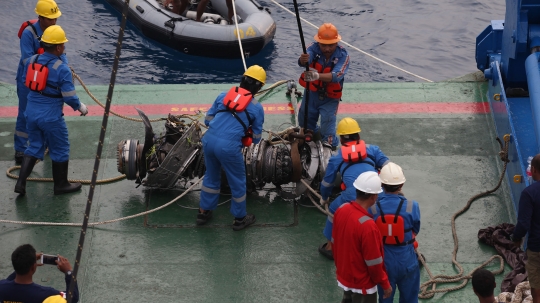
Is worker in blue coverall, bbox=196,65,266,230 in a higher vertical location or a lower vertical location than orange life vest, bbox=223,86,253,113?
lower

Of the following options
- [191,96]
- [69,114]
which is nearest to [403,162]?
[191,96]

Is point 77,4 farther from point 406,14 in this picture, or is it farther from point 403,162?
point 403,162

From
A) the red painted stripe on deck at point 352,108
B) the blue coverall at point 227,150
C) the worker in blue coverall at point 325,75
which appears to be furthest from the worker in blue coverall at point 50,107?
the worker in blue coverall at point 325,75

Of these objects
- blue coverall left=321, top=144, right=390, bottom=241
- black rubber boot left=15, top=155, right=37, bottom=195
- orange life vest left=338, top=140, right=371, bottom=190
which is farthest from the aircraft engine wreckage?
orange life vest left=338, top=140, right=371, bottom=190

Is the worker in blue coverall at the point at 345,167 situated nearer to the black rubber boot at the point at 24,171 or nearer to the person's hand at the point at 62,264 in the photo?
the person's hand at the point at 62,264

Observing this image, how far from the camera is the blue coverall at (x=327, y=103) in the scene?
8633 millimetres

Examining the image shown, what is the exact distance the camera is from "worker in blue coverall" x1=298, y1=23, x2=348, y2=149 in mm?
8477

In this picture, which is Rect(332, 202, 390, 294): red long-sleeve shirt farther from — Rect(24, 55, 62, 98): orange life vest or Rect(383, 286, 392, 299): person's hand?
Rect(24, 55, 62, 98): orange life vest

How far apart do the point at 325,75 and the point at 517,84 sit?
2.64 metres

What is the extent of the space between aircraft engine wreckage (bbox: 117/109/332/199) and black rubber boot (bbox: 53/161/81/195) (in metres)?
0.64

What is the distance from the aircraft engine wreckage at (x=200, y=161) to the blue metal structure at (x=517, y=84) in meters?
2.00

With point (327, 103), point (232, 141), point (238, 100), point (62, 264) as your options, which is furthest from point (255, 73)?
point (62, 264)

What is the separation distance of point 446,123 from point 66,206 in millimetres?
4886

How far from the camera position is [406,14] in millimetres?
18281
